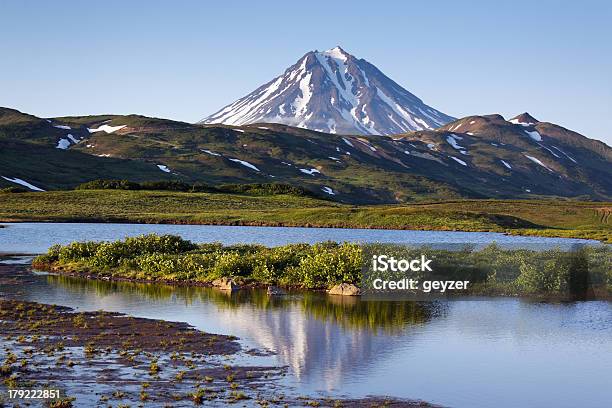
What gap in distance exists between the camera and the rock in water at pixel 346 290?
161 ft

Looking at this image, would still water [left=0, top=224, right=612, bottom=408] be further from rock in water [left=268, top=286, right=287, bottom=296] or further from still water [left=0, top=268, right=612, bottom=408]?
rock in water [left=268, top=286, right=287, bottom=296]

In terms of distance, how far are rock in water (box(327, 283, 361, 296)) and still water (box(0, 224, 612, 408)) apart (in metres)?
1.73

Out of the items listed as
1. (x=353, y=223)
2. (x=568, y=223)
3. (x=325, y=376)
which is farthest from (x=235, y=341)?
(x=568, y=223)

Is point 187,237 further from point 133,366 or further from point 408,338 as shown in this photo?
point 133,366

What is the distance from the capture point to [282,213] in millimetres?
139125

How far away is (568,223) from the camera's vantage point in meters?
139

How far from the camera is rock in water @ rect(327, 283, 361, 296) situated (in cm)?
4900

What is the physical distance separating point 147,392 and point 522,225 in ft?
377

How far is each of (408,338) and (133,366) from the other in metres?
12.1

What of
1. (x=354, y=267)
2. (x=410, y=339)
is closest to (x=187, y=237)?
(x=354, y=267)

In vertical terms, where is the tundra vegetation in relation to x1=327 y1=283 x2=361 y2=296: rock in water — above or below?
above

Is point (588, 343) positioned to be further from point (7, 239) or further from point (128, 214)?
point (128, 214)

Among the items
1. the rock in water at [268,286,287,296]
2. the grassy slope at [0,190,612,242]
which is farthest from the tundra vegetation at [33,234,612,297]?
the grassy slope at [0,190,612,242]

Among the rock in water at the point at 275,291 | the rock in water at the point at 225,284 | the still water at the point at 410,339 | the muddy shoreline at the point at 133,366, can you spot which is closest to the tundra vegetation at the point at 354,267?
the rock in water at the point at 225,284
